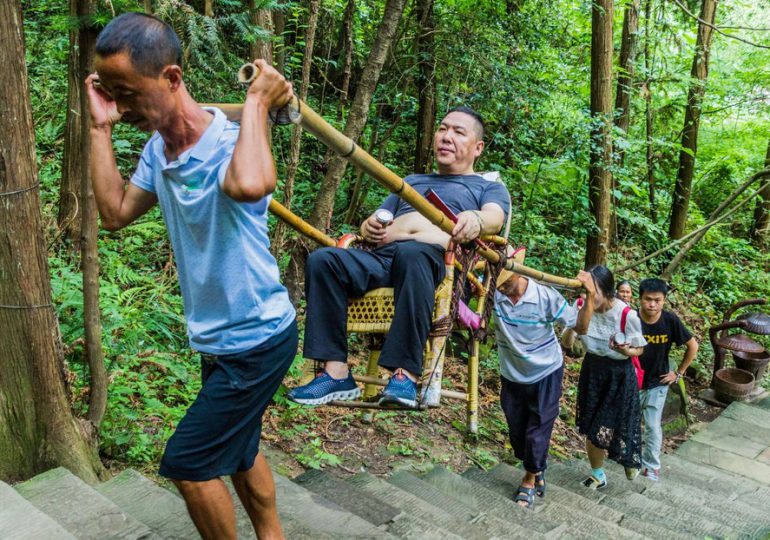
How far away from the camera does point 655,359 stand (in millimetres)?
5070

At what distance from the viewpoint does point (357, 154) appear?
2096 millimetres

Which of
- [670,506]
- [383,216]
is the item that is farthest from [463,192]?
[670,506]

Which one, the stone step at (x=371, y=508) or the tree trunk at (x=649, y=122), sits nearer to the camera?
the stone step at (x=371, y=508)

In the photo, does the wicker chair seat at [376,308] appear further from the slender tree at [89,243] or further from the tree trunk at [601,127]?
the tree trunk at [601,127]

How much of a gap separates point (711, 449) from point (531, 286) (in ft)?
13.2

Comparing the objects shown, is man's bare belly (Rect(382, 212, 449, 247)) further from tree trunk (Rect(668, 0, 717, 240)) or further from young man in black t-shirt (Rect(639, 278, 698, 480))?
tree trunk (Rect(668, 0, 717, 240))

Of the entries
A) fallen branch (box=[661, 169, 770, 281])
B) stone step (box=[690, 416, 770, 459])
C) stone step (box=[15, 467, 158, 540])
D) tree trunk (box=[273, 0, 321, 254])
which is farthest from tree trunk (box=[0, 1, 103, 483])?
fallen branch (box=[661, 169, 770, 281])

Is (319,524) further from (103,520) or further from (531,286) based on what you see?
(531,286)

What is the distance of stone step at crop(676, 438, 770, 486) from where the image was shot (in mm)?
6223

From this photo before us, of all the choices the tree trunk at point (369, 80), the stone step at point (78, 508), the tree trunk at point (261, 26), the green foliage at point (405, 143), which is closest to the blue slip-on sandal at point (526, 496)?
the green foliage at point (405, 143)

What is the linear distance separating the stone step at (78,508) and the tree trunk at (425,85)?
18.6 feet

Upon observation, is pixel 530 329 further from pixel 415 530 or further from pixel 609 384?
pixel 415 530

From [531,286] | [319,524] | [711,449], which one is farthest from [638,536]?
[711,449]

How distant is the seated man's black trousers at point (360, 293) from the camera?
2674 mm
